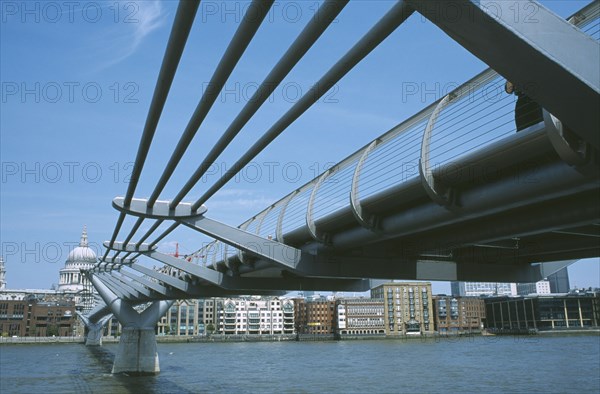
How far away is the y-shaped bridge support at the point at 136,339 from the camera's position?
4394cm

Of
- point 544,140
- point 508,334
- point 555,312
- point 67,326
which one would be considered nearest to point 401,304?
point 508,334

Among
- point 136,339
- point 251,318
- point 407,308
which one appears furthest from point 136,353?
point 407,308

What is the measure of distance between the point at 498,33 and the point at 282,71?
2427mm

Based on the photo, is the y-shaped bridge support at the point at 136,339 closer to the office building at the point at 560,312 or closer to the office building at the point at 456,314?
the office building at the point at 456,314

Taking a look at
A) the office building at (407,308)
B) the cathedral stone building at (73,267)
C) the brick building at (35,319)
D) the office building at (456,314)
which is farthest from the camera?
the cathedral stone building at (73,267)

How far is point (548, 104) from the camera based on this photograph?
4652 millimetres

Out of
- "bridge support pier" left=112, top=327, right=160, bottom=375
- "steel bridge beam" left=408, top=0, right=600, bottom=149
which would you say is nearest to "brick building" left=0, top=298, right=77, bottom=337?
"bridge support pier" left=112, top=327, right=160, bottom=375

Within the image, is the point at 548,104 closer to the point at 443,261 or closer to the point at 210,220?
the point at 210,220

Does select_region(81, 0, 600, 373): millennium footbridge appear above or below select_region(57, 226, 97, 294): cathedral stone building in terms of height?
below

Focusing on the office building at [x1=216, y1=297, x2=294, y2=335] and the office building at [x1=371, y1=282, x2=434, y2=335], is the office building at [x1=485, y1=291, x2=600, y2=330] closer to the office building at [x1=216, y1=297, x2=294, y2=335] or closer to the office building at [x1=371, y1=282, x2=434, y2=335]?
the office building at [x1=371, y1=282, x2=434, y2=335]

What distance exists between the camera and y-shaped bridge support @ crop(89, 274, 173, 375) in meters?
43.9

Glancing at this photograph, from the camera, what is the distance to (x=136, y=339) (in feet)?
148

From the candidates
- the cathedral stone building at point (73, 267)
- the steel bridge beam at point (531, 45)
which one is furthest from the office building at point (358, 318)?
the steel bridge beam at point (531, 45)

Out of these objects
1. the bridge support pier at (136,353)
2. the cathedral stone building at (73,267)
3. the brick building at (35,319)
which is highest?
the cathedral stone building at (73,267)
